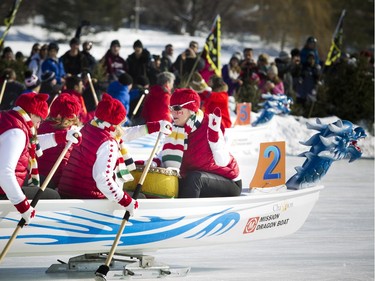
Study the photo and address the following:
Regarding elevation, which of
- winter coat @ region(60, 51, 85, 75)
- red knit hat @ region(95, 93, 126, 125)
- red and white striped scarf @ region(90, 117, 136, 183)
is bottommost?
winter coat @ region(60, 51, 85, 75)

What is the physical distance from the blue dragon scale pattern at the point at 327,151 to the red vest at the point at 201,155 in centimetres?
93

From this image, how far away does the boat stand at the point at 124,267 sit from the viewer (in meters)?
8.34

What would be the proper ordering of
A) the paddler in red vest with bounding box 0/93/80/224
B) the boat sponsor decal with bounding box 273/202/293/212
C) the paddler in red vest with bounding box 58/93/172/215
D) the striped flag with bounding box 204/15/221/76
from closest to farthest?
the paddler in red vest with bounding box 0/93/80/224, the paddler in red vest with bounding box 58/93/172/215, the boat sponsor decal with bounding box 273/202/293/212, the striped flag with bounding box 204/15/221/76

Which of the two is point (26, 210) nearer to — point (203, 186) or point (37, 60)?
point (203, 186)

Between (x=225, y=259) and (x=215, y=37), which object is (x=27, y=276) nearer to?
(x=225, y=259)

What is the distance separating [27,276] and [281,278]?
2.09 metres

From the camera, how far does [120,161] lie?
27.0 feet

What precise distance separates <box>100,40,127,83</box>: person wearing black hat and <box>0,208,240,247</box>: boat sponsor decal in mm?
11553

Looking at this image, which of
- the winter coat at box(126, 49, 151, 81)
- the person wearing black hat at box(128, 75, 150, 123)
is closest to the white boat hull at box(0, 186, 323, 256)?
the person wearing black hat at box(128, 75, 150, 123)

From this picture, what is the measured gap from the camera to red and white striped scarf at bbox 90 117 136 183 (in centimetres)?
802

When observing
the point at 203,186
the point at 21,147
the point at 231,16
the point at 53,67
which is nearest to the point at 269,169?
the point at 203,186

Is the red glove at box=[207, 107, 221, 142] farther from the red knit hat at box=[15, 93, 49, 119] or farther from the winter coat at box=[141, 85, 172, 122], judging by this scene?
the winter coat at box=[141, 85, 172, 122]

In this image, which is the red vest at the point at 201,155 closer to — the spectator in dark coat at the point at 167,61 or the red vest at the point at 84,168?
the red vest at the point at 84,168

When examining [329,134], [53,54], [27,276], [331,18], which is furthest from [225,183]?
[331,18]
